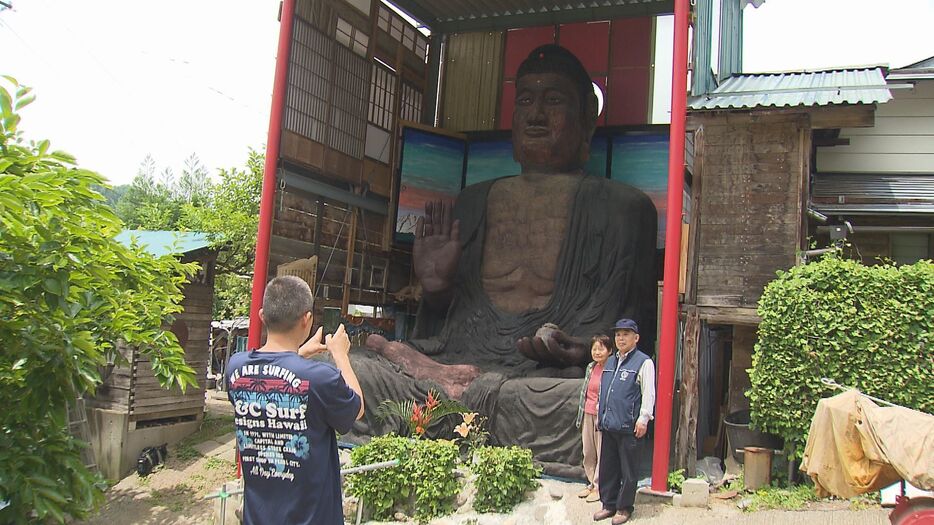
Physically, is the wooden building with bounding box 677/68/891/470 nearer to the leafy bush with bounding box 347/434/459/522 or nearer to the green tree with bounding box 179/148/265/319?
the leafy bush with bounding box 347/434/459/522

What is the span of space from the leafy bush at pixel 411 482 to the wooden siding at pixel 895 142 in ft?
16.4

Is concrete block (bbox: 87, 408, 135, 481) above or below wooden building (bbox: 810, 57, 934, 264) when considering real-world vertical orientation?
below

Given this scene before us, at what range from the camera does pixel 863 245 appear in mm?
7691

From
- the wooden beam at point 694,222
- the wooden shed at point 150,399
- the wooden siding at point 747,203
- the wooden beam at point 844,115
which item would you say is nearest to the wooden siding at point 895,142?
the wooden beam at point 844,115

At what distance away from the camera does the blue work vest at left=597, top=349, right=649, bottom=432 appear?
4.69 m

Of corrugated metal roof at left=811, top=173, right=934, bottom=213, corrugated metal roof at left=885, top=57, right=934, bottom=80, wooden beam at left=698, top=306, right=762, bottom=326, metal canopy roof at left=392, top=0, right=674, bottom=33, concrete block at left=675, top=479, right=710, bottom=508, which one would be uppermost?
metal canopy roof at left=392, top=0, right=674, bottom=33

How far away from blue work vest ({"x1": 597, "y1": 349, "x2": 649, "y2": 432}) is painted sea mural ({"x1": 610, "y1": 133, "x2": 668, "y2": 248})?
183 inches

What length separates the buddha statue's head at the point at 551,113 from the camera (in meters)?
8.80

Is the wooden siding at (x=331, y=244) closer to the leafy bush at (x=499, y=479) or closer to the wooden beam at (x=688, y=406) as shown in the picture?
the leafy bush at (x=499, y=479)

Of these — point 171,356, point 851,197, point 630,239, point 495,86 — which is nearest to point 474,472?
point 171,356

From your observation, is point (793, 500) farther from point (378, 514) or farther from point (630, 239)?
point (630, 239)

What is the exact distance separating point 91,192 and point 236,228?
7.75 m

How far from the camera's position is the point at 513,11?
10.6m

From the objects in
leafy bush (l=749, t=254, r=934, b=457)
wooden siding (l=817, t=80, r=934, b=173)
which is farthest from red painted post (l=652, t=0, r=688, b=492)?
wooden siding (l=817, t=80, r=934, b=173)
